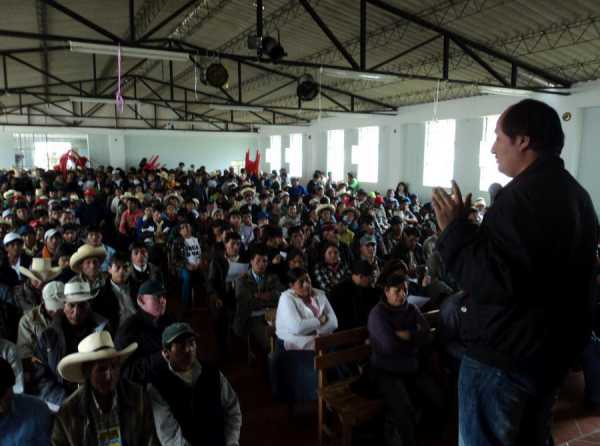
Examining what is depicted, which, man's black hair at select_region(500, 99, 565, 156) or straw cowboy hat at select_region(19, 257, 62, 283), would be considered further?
straw cowboy hat at select_region(19, 257, 62, 283)

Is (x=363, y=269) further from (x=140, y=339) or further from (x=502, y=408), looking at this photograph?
(x=502, y=408)

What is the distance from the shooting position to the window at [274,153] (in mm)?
21609

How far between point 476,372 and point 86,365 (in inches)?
69.1

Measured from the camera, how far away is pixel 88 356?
6.89ft

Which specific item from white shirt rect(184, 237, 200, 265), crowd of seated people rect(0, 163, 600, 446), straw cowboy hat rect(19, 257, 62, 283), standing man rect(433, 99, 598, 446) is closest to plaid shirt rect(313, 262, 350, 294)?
crowd of seated people rect(0, 163, 600, 446)

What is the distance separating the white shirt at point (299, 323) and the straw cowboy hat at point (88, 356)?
1.20m

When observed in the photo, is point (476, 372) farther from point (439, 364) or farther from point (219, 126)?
point (219, 126)

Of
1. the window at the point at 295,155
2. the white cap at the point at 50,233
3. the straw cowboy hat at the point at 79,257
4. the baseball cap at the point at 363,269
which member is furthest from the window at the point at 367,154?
the straw cowboy hat at the point at 79,257

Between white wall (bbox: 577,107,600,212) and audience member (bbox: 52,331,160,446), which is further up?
white wall (bbox: 577,107,600,212)

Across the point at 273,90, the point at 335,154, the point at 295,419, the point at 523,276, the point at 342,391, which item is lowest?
the point at 295,419

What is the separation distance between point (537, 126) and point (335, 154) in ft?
52.4

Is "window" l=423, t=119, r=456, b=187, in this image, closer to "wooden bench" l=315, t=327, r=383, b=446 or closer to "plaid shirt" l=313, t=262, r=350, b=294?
"plaid shirt" l=313, t=262, r=350, b=294

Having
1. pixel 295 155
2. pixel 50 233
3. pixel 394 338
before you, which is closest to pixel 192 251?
pixel 50 233

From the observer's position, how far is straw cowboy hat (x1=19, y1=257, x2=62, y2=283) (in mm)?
3717
